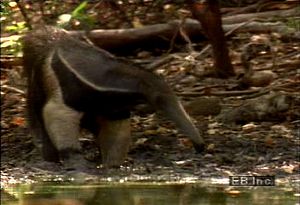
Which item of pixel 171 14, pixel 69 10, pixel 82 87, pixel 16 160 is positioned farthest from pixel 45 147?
pixel 171 14

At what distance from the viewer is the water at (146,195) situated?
5.46 m

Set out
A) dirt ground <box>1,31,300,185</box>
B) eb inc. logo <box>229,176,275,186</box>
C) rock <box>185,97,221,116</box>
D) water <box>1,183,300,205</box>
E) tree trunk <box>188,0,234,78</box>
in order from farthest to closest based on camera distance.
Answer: tree trunk <box>188,0,234,78</box> < rock <box>185,97,221,116</box> < dirt ground <box>1,31,300,185</box> < eb inc. logo <box>229,176,275,186</box> < water <box>1,183,300,205</box>

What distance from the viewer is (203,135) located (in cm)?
830

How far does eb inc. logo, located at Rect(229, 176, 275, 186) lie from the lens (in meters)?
6.21

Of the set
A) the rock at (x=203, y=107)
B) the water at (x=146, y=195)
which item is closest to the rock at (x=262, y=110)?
the rock at (x=203, y=107)

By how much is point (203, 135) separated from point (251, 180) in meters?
1.88

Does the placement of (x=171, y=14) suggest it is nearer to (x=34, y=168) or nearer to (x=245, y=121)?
(x=245, y=121)

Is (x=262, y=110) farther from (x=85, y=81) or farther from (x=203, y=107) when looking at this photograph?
(x=85, y=81)

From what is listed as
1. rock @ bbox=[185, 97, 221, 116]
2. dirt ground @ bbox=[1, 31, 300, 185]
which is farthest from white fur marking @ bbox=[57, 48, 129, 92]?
rock @ bbox=[185, 97, 221, 116]

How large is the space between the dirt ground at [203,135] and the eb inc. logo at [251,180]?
0.21 metres

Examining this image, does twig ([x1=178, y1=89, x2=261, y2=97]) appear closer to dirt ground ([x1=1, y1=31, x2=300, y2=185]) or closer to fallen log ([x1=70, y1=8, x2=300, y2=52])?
dirt ground ([x1=1, y1=31, x2=300, y2=185])

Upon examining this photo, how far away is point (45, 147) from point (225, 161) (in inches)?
65.3

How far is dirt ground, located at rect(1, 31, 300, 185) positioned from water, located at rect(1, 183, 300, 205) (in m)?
0.51

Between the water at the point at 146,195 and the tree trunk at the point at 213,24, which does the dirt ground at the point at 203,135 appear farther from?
the water at the point at 146,195
